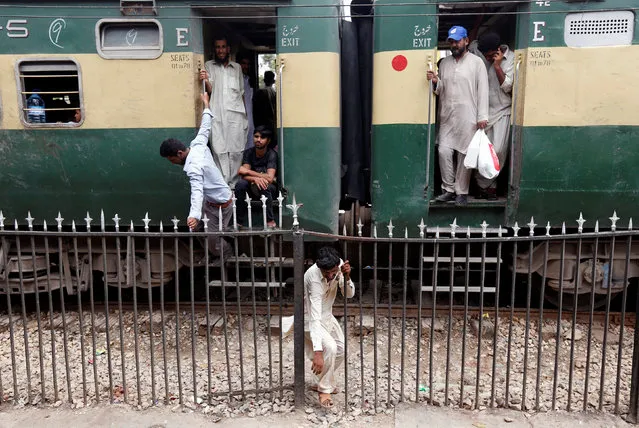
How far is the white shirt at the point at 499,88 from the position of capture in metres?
5.12

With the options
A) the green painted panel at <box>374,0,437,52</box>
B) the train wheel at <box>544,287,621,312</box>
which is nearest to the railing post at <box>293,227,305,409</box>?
the green painted panel at <box>374,0,437,52</box>

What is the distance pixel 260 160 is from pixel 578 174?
9.66ft

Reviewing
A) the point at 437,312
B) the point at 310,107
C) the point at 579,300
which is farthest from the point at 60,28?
the point at 579,300

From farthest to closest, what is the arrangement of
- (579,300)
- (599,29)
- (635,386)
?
(579,300) → (599,29) → (635,386)

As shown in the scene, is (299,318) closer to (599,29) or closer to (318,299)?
(318,299)

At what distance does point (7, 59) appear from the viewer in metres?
5.09

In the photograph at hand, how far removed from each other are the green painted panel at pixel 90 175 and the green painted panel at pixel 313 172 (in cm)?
96

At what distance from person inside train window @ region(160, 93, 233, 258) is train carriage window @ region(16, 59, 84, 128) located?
1148mm

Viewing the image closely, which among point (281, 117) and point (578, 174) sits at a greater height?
point (281, 117)

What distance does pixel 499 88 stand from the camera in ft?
17.3

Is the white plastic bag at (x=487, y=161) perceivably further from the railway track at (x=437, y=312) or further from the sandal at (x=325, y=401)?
the sandal at (x=325, y=401)

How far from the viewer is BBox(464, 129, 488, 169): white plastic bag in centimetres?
499

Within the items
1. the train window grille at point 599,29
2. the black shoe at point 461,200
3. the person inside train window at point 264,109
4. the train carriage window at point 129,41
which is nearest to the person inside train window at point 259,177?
the person inside train window at point 264,109

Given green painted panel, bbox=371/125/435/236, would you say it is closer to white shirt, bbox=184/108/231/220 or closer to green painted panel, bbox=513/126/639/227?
green painted panel, bbox=513/126/639/227
